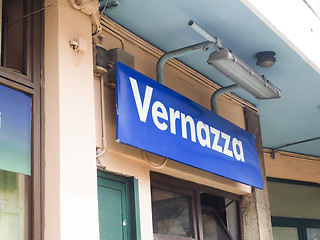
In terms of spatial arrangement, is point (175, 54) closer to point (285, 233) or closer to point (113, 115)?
point (113, 115)

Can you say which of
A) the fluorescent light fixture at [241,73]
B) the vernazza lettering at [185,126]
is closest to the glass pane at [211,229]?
the vernazza lettering at [185,126]

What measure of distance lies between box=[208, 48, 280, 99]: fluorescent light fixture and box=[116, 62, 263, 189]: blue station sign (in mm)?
472

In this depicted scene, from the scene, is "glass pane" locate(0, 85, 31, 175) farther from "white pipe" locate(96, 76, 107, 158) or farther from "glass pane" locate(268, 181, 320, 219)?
"glass pane" locate(268, 181, 320, 219)

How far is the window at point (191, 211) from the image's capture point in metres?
5.50

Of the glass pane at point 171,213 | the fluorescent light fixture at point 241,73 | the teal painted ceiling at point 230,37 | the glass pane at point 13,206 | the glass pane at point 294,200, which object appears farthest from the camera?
the glass pane at point 294,200

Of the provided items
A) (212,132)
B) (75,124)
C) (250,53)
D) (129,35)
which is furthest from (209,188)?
(75,124)

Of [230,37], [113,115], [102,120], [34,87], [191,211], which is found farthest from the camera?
[191,211]

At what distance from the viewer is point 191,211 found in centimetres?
595

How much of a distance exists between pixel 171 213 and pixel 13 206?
2.11m

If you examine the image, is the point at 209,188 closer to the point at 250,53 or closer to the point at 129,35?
the point at 250,53

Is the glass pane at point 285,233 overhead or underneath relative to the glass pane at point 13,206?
overhead

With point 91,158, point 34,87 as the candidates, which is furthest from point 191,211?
point 34,87

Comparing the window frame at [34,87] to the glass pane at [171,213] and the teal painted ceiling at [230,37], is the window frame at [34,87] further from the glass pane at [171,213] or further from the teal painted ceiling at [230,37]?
the glass pane at [171,213]

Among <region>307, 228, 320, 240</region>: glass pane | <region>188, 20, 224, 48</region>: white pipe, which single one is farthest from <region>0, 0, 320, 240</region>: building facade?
<region>307, 228, 320, 240</region>: glass pane
